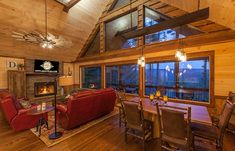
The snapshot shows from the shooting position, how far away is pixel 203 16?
2.60 meters

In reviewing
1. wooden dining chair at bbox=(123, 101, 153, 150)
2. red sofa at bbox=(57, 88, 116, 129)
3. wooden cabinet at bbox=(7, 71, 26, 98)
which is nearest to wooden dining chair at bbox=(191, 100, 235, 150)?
wooden dining chair at bbox=(123, 101, 153, 150)

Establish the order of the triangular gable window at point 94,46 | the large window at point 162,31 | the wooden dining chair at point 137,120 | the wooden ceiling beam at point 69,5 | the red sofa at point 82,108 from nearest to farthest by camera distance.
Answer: the wooden dining chair at point 137,120
the red sofa at point 82,108
the large window at point 162,31
the wooden ceiling beam at point 69,5
the triangular gable window at point 94,46

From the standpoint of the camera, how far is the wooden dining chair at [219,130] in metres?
1.96

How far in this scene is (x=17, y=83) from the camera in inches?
221

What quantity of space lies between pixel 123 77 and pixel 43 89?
15.5 feet

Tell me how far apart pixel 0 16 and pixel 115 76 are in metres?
4.96

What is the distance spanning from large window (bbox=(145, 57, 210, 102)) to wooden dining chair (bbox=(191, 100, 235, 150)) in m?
1.59

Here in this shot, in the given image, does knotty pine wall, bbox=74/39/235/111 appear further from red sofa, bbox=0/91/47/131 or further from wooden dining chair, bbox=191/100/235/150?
red sofa, bbox=0/91/47/131

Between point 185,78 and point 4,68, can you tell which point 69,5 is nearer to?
point 4,68

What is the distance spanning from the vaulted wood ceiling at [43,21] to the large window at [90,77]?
155cm

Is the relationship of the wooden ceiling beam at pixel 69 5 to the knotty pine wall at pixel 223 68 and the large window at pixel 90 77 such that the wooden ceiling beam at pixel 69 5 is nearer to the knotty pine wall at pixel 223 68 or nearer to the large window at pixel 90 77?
the large window at pixel 90 77

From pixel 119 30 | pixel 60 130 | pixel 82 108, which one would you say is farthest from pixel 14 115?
pixel 119 30

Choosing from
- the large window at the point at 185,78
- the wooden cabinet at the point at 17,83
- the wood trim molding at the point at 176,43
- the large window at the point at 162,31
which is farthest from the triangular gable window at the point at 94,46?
the wooden cabinet at the point at 17,83

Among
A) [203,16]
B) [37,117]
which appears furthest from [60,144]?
[203,16]
